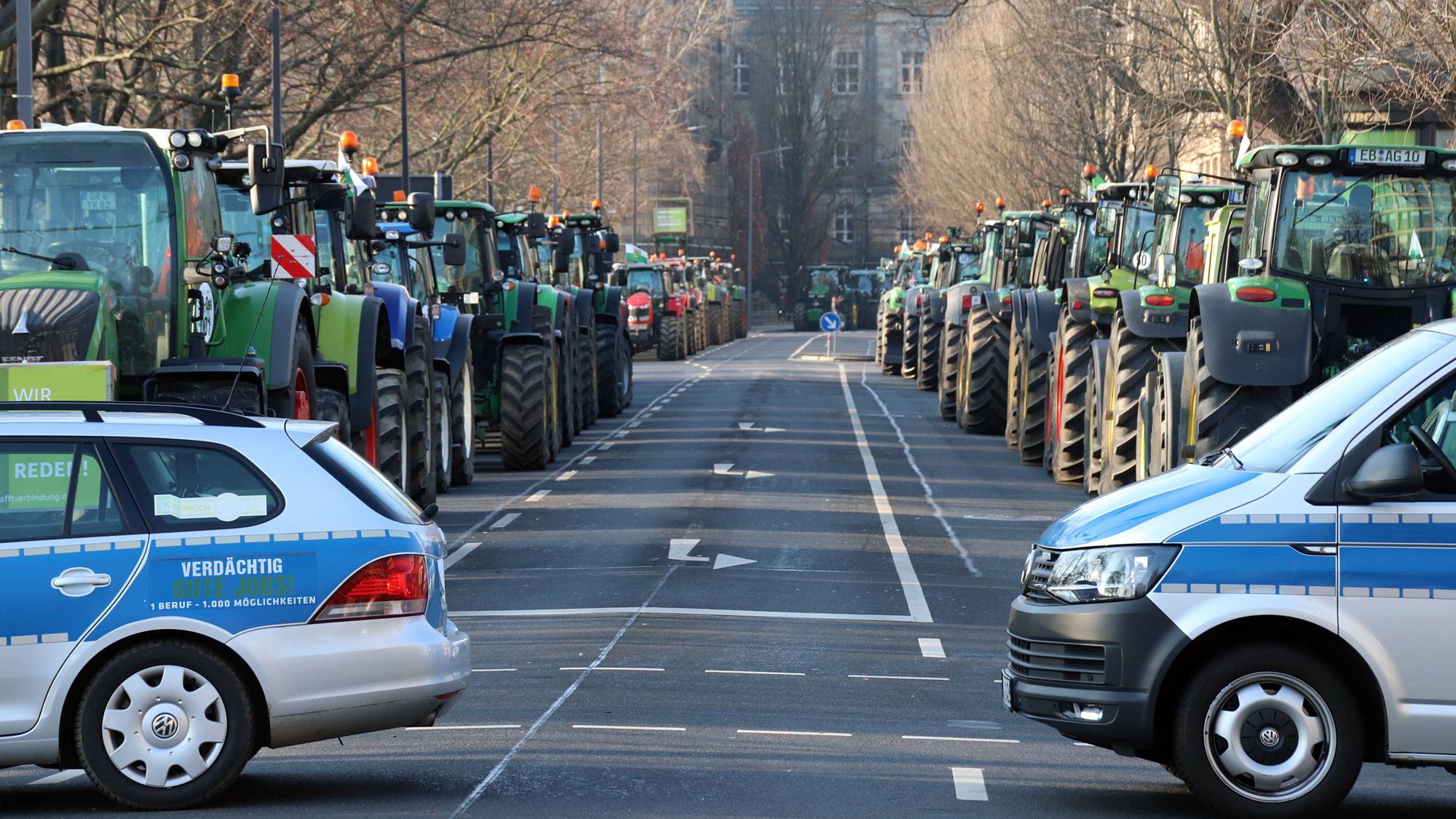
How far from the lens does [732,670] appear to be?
10477 millimetres

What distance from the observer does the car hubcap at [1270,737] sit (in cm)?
705

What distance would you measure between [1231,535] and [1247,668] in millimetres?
439

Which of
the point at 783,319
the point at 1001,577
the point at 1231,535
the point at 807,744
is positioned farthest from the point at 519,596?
the point at 783,319

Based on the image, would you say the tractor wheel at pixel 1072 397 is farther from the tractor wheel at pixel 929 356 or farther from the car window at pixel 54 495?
the tractor wheel at pixel 929 356

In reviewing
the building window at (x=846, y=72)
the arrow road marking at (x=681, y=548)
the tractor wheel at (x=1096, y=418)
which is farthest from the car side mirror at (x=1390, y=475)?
the building window at (x=846, y=72)

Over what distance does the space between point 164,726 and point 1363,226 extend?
930 centimetres

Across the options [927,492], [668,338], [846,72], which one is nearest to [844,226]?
[846,72]

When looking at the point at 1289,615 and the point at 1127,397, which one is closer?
the point at 1289,615

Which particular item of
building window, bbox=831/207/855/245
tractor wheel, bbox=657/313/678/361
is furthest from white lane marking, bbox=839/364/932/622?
building window, bbox=831/207/855/245

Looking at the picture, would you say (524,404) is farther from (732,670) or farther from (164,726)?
(164,726)

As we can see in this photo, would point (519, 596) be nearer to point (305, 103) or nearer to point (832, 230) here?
point (305, 103)

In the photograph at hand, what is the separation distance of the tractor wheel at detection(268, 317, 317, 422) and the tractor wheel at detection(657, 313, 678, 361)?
38154mm

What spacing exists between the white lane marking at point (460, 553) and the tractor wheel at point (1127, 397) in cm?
525

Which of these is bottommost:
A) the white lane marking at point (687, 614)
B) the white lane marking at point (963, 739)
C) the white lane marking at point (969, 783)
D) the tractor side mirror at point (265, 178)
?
the white lane marking at point (687, 614)
